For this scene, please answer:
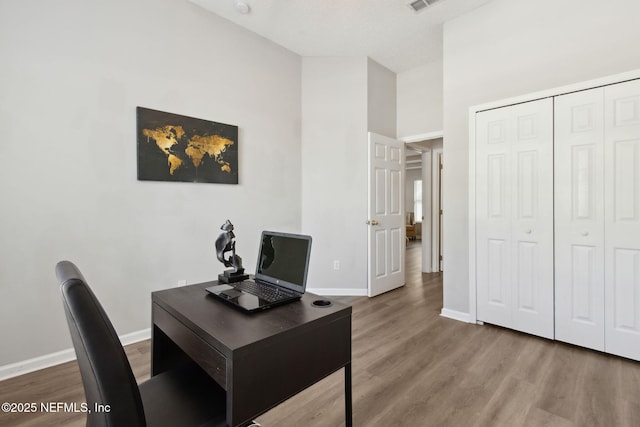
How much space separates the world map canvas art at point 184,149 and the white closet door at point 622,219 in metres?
3.36

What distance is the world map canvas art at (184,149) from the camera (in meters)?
2.72

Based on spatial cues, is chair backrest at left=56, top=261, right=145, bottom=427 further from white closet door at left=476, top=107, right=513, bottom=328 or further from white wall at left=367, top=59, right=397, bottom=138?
white wall at left=367, top=59, right=397, bottom=138

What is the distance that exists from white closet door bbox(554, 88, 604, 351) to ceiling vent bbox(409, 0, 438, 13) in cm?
155

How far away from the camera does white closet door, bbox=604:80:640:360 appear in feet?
7.32

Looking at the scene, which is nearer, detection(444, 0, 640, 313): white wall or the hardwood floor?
the hardwood floor

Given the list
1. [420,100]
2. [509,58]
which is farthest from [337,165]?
[509,58]

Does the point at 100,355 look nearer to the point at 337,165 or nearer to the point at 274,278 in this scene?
the point at 274,278

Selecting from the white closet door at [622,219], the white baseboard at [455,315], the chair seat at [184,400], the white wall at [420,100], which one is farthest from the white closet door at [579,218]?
the chair seat at [184,400]

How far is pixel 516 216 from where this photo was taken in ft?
9.14

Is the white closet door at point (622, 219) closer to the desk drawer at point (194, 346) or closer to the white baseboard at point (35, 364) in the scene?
the desk drawer at point (194, 346)

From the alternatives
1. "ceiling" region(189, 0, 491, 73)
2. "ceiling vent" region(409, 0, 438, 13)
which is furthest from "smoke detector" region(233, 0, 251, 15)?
"ceiling vent" region(409, 0, 438, 13)

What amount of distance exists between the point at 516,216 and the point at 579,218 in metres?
0.44

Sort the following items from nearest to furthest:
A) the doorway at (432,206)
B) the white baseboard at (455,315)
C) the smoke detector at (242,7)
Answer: the smoke detector at (242,7)
the white baseboard at (455,315)
the doorway at (432,206)

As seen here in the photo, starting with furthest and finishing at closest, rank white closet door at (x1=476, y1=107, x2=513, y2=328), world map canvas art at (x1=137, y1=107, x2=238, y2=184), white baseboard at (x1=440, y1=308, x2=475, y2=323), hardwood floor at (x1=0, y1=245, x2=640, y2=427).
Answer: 1. white baseboard at (x1=440, y1=308, x2=475, y2=323)
2. white closet door at (x1=476, y1=107, x2=513, y2=328)
3. world map canvas art at (x1=137, y1=107, x2=238, y2=184)
4. hardwood floor at (x1=0, y1=245, x2=640, y2=427)
